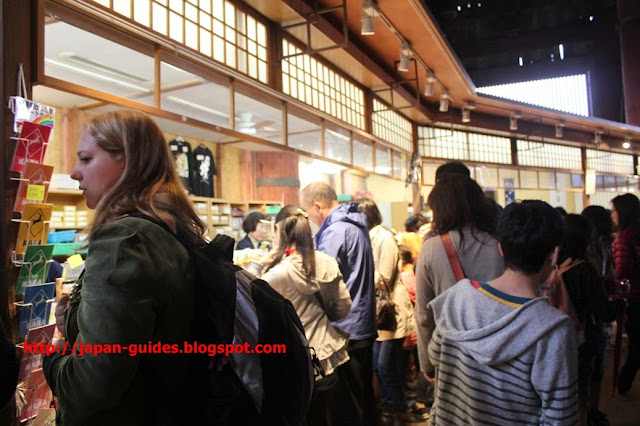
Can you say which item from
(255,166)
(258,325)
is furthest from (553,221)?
(255,166)

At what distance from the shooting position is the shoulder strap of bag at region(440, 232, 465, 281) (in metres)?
2.41

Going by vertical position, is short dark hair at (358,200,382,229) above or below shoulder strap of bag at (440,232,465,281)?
above

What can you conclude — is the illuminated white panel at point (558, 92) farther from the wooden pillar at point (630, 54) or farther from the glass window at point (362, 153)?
the glass window at point (362, 153)

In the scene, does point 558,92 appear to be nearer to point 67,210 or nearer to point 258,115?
point 258,115

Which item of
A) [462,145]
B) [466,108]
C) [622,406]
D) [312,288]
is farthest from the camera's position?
[462,145]

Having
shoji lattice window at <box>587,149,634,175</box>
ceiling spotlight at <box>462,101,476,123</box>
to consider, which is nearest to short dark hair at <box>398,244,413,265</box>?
ceiling spotlight at <box>462,101,476,123</box>

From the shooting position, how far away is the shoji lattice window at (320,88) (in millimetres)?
5590

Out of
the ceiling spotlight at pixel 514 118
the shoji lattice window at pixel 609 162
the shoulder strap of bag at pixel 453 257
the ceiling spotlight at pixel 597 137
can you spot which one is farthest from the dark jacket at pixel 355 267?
the shoji lattice window at pixel 609 162

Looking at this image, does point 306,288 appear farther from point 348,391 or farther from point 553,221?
point 553,221

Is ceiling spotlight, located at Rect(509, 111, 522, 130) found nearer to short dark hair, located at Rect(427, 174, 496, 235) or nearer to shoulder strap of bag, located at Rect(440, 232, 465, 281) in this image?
short dark hair, located at Rect(427, 174, 496, 235)

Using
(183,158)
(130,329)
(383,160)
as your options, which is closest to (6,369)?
(130,329)

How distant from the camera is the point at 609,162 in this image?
14320mm

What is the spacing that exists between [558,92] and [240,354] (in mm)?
18724

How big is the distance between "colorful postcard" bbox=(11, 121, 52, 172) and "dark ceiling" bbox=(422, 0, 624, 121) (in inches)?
581
